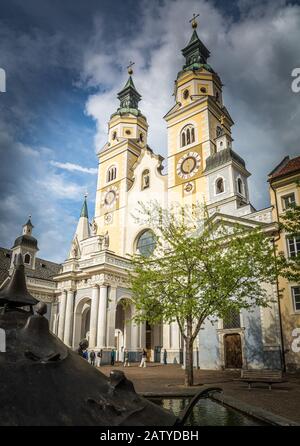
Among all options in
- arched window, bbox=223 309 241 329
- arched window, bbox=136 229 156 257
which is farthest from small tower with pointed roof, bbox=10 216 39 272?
arched window, bbox=223 309 241 329

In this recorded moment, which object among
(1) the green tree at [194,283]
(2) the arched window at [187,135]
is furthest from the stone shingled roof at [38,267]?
(1) the green tree at [194,283]

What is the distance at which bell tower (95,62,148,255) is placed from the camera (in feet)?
137

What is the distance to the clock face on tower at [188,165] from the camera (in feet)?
119

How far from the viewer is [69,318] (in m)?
32.8

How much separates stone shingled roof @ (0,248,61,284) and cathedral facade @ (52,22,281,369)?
578 centimetres

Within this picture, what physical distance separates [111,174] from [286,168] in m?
26.9

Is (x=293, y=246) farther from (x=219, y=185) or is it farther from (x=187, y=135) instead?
(x=187, y=135)

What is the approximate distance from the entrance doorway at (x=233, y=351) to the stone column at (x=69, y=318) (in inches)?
625

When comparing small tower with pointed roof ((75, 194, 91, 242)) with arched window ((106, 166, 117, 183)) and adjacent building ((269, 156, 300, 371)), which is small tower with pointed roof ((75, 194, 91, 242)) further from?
adjacent building ((269, 156, 300, 371))

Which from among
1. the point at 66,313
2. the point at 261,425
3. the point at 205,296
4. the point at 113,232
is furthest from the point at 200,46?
the point at 261,425

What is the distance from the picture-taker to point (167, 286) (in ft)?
55.1
